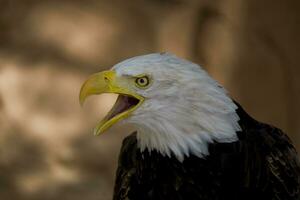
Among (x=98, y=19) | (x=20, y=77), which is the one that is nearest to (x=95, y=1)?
(x=98, y=19)

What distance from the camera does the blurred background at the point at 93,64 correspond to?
14.3ft

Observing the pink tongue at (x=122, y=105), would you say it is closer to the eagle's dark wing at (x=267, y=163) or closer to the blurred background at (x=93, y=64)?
the eagle's dark wing at (x=267, y=163)

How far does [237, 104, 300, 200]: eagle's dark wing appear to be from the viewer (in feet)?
9.29

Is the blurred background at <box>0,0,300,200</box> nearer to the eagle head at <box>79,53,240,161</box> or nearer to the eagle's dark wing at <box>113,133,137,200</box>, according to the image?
the eagle's dark wing at <box>113,133,137,200</box>

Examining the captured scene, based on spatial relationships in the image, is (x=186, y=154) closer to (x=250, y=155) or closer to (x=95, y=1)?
(x=250, y=155)

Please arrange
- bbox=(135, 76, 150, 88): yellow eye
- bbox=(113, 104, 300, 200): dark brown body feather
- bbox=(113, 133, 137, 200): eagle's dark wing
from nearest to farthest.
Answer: bbox=(135, 76, 150, 88): yellow eye → bbox=(113, 104, 300, 200): dark brown body feather → bbox=(113, 133, 137, 200): eagle's dark wing

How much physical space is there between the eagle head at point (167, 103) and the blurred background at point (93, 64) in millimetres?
1638

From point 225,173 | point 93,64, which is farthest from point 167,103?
point 93,64

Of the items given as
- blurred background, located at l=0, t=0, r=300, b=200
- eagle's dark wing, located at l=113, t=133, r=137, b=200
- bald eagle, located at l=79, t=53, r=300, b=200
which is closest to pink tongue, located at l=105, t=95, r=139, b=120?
bald eagle, located at l=79, t=53, r=300, b=200

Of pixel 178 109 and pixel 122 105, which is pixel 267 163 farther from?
pixel 122 105

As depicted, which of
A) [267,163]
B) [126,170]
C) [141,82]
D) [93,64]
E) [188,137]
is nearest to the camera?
[141,82]

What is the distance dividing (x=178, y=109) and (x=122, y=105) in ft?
0.64

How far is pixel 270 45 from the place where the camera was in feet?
14.3

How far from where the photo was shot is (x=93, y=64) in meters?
4.42
